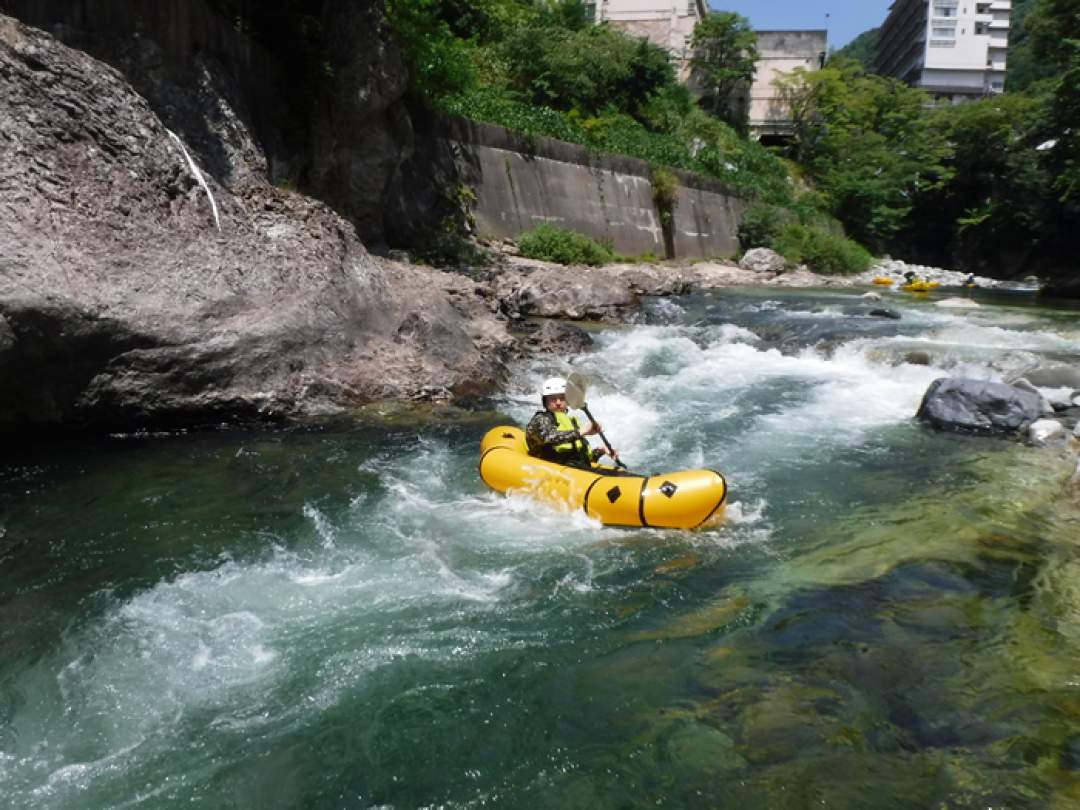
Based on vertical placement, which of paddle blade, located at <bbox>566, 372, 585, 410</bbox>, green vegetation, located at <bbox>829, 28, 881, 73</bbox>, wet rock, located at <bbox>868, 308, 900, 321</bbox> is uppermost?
green vegetation, located at <bbox>829, 28, 881, 73</bbox>

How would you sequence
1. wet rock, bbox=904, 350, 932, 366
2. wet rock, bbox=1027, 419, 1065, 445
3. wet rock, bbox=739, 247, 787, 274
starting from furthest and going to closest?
wet rock, bbox=739, 247, 787, 274
wet rock, bbox=904, 350, 932, 366
wet rock, bbox=1027, 419, 1065, 445

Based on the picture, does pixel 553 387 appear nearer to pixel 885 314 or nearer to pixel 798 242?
pixel 885 314

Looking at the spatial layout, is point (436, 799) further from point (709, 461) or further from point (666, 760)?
point (709, 461)

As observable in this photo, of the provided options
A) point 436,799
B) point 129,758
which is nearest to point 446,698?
point 436,799

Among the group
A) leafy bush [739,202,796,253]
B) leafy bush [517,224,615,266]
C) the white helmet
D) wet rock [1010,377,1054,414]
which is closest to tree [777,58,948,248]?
leafy bush [739,202,796,253]

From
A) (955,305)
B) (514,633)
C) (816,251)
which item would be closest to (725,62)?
(816,251)

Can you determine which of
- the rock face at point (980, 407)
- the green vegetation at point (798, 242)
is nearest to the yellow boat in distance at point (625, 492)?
the rock face at point (980, 407)

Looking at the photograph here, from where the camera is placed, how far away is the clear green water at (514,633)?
2809 mm

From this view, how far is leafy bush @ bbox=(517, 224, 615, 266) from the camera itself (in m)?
17.3

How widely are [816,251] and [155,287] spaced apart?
2320 cm

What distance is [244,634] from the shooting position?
147 inches

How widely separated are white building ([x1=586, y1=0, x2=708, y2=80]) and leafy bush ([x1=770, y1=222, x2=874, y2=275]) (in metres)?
14.4

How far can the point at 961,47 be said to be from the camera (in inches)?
2106

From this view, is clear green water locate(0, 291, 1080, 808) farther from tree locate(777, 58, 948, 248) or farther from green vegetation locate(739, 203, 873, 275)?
tree locate(777, 58, 948, 248)
